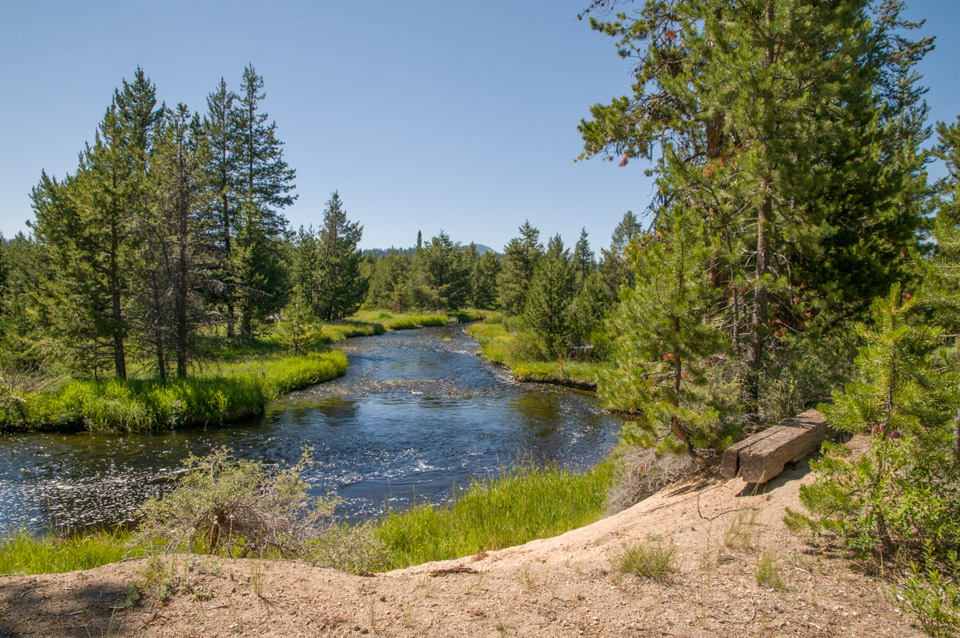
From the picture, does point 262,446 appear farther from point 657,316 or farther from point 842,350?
point 842,350

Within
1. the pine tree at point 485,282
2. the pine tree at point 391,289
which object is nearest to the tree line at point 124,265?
the pine tree at point 391,289

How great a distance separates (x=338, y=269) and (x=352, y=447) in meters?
39.8

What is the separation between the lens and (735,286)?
7.77 meters

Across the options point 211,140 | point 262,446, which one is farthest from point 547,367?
point 211,140

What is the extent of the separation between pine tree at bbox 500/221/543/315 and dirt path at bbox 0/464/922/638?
41.4m

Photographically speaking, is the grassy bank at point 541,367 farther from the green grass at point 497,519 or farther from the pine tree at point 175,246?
the pine tree at point 175,246

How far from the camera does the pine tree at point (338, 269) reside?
154 feet

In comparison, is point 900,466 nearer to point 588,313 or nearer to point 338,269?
point 588,313

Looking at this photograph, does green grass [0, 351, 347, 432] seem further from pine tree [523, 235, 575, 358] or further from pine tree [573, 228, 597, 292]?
pine tree [573, 228, 597, 292]

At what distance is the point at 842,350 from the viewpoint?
9039mm

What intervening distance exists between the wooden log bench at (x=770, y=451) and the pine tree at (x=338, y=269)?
43330mm

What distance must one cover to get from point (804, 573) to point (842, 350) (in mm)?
6699

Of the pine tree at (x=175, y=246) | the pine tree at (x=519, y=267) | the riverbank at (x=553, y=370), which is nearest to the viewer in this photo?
the pine tree at (x=175, y=246)

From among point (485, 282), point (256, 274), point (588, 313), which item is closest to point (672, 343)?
point (588, 313)
